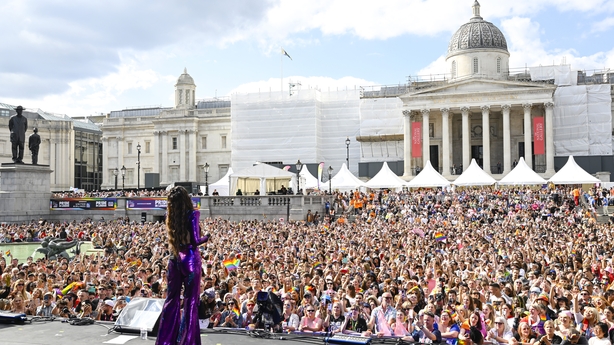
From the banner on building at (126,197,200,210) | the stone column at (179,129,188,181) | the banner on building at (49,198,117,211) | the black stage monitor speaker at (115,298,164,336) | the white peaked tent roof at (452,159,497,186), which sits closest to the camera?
the black stage monitor speaker at (115,298,164,336)

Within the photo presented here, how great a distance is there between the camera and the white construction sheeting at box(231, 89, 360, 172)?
62.5 m

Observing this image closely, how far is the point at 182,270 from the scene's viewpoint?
6.50 m

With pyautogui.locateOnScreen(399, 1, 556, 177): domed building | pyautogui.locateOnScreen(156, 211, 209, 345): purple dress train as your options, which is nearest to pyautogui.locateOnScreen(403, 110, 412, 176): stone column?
pyautogui.locateOnScreen(399, 1, 556, 177): domed building

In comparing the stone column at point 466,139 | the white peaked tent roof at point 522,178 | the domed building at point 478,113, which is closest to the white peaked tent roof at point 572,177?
the white peaked tent roof at point 522,178

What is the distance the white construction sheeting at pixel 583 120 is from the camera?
53469 mm

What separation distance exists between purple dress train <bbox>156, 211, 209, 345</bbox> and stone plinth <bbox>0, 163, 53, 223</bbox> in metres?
32.1

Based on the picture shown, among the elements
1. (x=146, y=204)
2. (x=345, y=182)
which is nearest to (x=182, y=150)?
(x=345, y=182)

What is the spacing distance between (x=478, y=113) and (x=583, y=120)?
9.57m

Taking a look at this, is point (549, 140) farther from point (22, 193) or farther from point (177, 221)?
point (177, 221)

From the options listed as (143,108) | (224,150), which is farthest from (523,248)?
(143,108)

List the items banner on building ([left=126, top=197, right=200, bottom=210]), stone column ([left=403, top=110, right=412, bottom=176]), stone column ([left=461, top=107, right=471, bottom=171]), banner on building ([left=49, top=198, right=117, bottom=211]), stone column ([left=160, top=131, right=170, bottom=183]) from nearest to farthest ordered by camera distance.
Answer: banner on building ([left=126, top=197, right=200, bottom=210]) → banner on building ([left=49, top=198, right=117, bottom=211]) → stone column ([left=461, top=107, right=471, bottom=171]) → stone column ([left=403, top=110, right=412, bottom=176]) → stone column ([left=160, top=131, right=170, bottom=183])

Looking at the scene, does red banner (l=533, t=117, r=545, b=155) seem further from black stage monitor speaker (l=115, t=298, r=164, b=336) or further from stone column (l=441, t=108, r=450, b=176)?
black stage monitor speaker (l=115, t=298, r=164, b=336)

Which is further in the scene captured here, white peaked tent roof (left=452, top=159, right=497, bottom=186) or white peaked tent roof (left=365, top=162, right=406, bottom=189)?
white peaked tent roof (left=365, top=162, right=406, bottom=189)

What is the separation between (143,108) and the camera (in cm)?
8712
